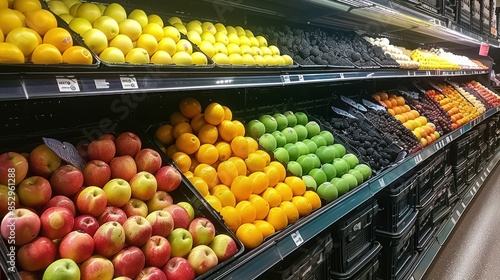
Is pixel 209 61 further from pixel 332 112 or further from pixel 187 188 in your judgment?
pixel 332 112

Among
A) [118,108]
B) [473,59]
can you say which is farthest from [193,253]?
[473,59]

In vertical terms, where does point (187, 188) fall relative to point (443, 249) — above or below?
above

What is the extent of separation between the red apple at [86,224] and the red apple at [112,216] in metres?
0.03

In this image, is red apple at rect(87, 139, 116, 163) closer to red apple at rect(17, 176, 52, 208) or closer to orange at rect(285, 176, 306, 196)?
Result: red apple at rect(17, 176, 52, 208)

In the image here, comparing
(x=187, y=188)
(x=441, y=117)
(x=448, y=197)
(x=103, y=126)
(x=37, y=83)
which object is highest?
(x=37, y=83)

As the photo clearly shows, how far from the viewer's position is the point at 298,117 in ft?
7.12

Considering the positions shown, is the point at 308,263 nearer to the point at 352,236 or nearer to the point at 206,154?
the point at 352,236

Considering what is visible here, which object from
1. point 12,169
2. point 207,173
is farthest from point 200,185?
point 12,169

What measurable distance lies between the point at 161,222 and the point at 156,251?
8 centimetres

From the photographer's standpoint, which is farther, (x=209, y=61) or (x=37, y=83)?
(x=209, y=61)

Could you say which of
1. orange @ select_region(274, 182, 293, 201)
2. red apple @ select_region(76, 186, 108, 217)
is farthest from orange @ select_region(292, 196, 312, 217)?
red apple @ select_region(76, 186, 108, 217)

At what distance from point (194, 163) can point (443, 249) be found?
8.75ft

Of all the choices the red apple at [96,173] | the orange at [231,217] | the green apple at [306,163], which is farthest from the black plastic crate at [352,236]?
the red apple at [96,173]

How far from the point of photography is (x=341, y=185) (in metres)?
1.80
